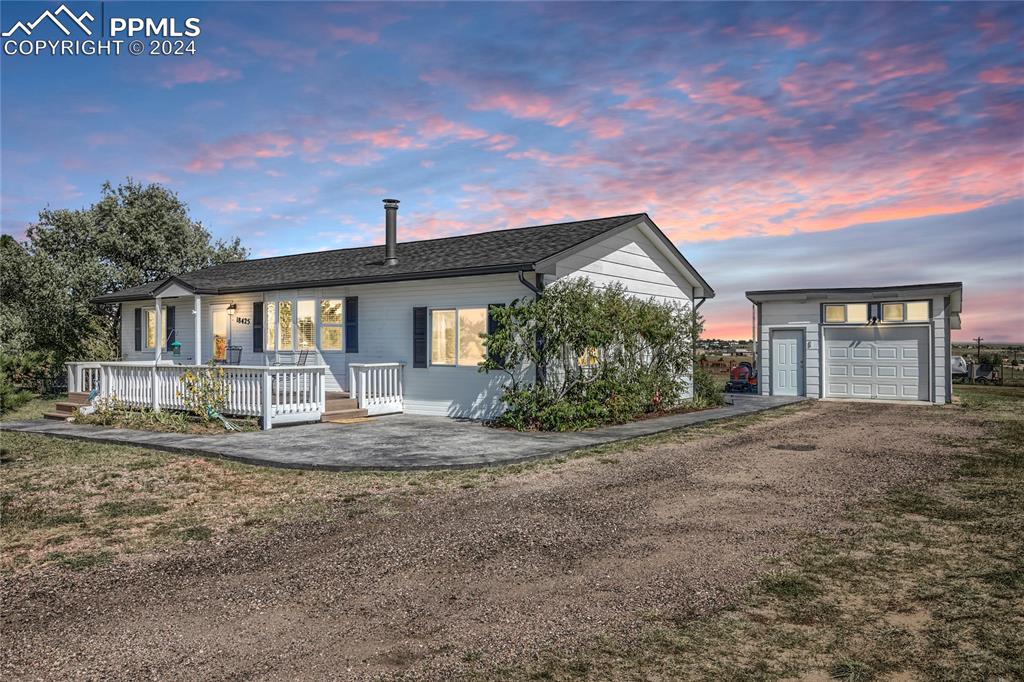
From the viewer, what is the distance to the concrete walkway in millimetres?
9438

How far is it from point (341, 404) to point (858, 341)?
16.8 m

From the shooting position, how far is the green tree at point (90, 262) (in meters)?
26.0

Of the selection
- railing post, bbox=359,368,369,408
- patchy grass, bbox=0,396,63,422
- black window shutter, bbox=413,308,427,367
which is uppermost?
black window shutter, bbox=413,308,427,367

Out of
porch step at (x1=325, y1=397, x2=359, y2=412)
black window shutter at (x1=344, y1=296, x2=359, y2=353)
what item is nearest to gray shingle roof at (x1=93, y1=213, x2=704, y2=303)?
black window shutter at (x1=344, y1=296, x2=359, y2=353)

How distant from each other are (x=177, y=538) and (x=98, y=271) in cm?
2550

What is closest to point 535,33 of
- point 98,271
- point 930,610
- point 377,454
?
point 377,454

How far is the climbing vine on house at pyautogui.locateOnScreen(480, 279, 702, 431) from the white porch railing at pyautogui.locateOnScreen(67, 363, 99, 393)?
33.9ft

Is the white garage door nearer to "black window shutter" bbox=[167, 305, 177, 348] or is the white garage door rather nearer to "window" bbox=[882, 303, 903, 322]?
"window" bbox=[882, 303, 903, 322]

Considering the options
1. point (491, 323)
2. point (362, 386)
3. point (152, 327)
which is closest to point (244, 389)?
point (362, 386)

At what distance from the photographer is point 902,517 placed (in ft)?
21.4

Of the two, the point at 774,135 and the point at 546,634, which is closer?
the point at 546,634

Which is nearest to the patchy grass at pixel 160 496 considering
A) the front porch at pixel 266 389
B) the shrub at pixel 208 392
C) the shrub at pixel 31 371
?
the shrub at pixel 208 392

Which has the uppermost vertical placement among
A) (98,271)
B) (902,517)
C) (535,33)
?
(535,33)

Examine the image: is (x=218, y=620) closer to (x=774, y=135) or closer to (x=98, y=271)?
(x=774, y=135)
